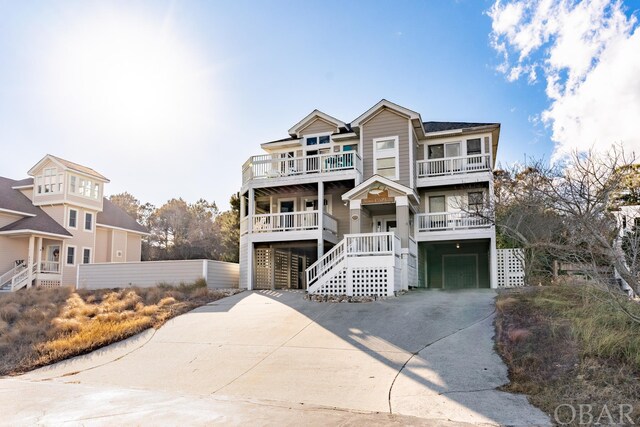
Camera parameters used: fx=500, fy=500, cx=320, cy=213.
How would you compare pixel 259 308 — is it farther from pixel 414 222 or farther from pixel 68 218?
pixel 68 218

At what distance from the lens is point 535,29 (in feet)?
46.8

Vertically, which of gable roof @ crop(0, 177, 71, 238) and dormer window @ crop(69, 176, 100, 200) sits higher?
dormer window @ crop(69, 176, 100, 200)

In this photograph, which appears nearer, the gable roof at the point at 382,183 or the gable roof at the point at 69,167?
the gable roof at the point at 382,183

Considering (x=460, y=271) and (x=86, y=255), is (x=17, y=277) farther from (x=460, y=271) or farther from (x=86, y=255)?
(x=460, y=271)

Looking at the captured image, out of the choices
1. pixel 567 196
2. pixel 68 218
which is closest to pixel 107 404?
pixel 567 196

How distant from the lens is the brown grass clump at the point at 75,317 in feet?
40.0

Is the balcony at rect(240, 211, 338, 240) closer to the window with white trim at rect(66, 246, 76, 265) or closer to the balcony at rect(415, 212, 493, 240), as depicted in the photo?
the balcony at rect(415, 212, 493, 240)

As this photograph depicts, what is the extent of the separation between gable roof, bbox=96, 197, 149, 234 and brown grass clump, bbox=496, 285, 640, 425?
2982 cm

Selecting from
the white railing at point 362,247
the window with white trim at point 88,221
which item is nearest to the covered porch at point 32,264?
the window with white trim at point 88,221

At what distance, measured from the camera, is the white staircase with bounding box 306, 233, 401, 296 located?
1698cm

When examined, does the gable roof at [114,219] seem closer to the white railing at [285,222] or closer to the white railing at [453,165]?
the white railing at [285,222]

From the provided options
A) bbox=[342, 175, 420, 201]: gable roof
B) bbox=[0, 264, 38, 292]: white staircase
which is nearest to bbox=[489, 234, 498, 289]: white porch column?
bbox=[342, 175, 420, 201]: gable roof

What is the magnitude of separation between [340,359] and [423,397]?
2.76 m

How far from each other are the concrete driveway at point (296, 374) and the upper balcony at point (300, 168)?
7853mm
